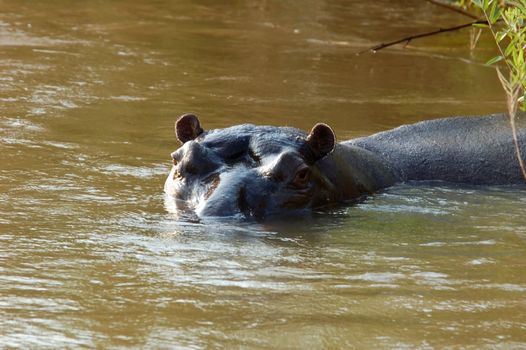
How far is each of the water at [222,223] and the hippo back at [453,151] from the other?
267 mm

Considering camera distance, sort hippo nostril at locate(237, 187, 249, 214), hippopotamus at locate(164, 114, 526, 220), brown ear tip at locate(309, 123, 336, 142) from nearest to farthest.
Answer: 1. hippo nostril at locate(237, 187, 249, 214)
2. hippopotamus at locate(164, 114, 526, 220)
3. brown ear tip at locate(309, 123, 336, 142)

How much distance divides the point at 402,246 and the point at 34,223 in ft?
6.28

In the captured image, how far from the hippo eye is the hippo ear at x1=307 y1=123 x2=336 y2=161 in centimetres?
27

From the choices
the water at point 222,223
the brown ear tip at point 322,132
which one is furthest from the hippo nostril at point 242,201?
the brown ear tip at point 322,132

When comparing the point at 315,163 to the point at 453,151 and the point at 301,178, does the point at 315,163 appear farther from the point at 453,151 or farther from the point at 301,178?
the point at 453,151

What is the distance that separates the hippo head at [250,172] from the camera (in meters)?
6.55

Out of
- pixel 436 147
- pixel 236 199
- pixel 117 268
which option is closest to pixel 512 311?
pixel 117 268

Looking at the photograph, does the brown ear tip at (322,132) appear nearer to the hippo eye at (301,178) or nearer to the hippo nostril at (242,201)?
the hippo eye at (301,178)

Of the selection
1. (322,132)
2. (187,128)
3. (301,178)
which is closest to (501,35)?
(322,132)

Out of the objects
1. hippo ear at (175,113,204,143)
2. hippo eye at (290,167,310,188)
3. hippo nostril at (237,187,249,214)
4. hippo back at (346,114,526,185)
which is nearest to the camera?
hippo nostril at (237,187,249,214)

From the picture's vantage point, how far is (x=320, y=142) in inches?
286

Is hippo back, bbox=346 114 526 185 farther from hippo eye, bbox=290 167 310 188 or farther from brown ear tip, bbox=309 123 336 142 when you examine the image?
hippo eye, bbox=290 167 310 188

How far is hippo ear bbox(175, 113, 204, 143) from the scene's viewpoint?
24.3ft

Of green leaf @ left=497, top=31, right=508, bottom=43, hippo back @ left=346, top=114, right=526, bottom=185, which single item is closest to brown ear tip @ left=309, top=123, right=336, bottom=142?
hippo back @ left=346, top=114, right=526, bottom=185
